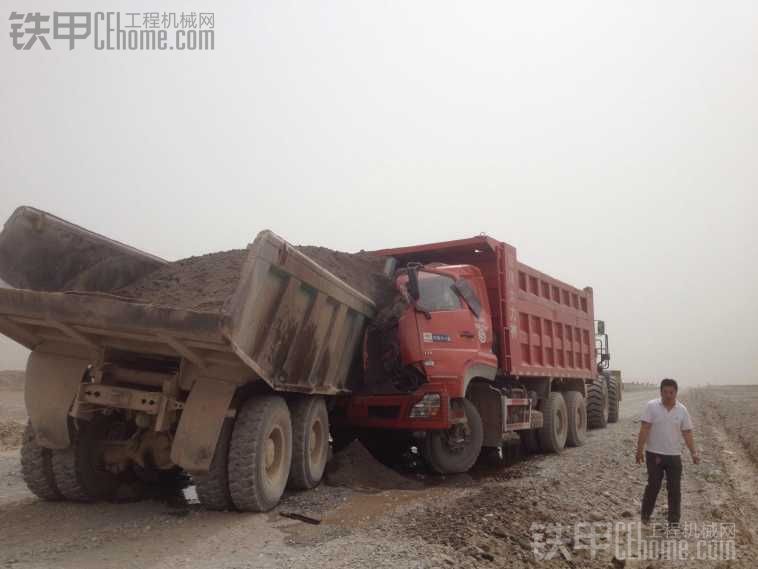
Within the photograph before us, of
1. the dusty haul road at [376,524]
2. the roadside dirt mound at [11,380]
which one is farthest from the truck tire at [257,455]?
the roadside dirt mound at [11,380]

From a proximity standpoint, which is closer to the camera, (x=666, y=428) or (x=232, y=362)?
(x=232, y=362)

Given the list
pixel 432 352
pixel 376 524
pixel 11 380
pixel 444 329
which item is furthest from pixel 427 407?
pixel 11 380

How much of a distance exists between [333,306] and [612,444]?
25.3 ft

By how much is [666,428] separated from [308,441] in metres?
3.69

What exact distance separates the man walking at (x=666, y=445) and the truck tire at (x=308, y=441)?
135 inches

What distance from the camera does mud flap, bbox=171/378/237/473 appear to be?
5.74m

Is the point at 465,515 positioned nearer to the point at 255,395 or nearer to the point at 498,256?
the point at 255,395

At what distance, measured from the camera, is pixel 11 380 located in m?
39.8

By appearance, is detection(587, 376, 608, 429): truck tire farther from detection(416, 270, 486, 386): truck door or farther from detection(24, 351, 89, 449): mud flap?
detection(24, 351, 89, 449): mud flap

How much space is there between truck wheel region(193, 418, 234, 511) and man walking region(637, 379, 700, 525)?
3903 millimetres

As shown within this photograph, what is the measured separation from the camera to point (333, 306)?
7.34 m

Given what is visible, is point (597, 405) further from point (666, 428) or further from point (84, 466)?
point (84, 466)

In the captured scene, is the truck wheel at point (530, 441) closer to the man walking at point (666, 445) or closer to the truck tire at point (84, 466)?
the man walking at point (666, 445)

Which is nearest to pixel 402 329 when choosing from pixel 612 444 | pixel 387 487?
pixel 387 487
